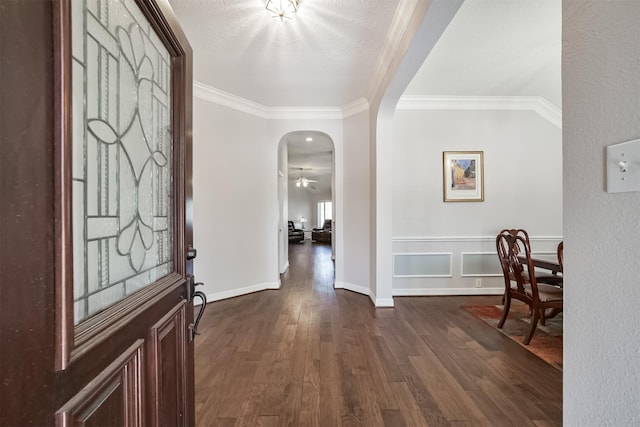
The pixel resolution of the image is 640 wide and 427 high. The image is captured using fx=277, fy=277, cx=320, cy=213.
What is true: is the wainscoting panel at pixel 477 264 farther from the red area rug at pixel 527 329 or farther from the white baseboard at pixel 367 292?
the white baseboard at pixel 367 292

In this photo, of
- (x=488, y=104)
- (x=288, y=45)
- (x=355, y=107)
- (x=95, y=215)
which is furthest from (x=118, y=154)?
(x=488, y=104)

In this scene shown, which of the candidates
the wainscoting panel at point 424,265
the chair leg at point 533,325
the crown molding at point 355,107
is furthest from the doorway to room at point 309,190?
the chair leg at point 533,325

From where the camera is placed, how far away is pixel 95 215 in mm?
705

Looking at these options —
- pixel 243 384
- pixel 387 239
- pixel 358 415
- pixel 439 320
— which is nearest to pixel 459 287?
pixel 439 320

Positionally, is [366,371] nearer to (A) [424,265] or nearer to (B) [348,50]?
(A) [424,265]

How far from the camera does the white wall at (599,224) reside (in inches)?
22.3

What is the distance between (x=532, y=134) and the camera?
387 cm

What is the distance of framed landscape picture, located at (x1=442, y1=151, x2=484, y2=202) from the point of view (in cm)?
384

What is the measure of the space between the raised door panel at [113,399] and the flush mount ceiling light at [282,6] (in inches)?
89.1

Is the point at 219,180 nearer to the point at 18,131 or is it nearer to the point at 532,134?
the point at 18,131

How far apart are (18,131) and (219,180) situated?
338 cm

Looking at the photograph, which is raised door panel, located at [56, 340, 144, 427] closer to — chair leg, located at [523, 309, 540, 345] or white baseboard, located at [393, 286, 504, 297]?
chair leg, located at [523, 309, 540, 345]

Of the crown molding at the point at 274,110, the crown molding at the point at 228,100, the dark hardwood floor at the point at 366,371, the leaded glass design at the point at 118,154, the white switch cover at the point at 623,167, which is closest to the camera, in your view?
the white switch cover at the point at 623,167

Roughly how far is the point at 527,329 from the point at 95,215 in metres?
3.45
